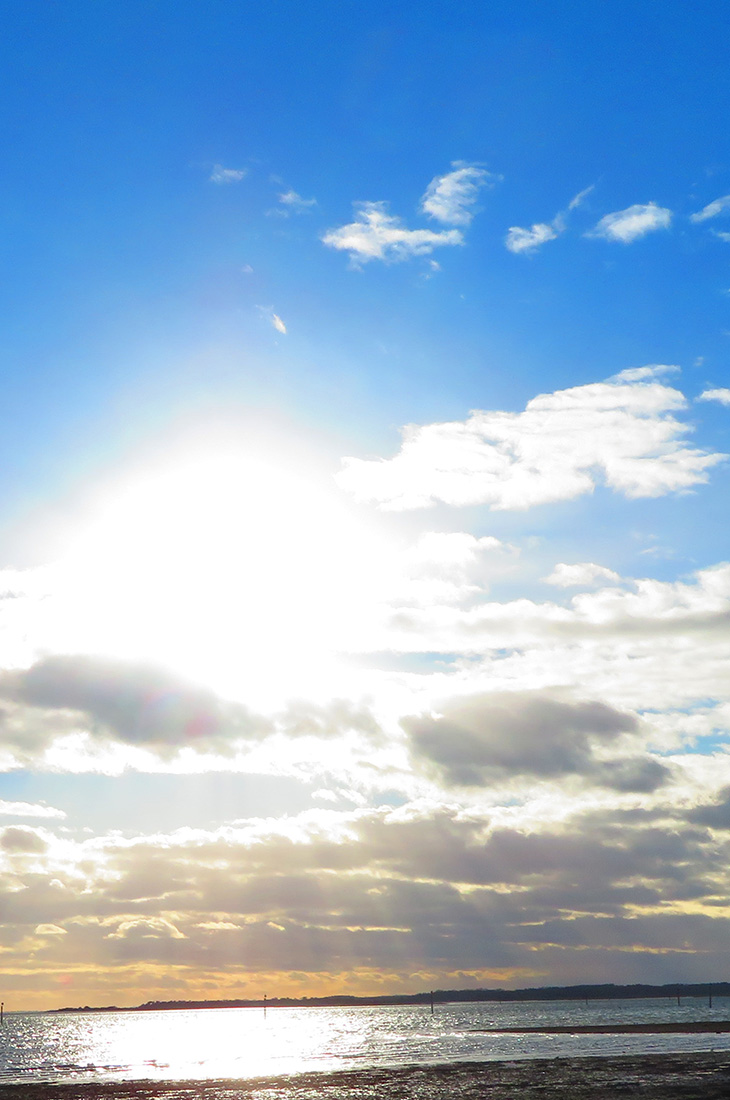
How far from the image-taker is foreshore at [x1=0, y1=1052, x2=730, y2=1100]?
7156 centimetres

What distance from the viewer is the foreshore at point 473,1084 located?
71.6m

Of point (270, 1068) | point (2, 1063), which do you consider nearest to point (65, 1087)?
point (270, 1068)

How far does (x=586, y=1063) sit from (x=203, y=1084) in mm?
38684

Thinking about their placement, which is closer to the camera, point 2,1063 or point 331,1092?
point 331,1092

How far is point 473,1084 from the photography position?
81438mm

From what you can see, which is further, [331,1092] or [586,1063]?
[586,1063]

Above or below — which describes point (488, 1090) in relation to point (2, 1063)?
above

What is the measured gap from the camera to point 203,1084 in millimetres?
91375

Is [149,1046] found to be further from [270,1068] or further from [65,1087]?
[65,1087]

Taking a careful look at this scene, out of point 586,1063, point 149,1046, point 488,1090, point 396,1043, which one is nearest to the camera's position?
point 488,1090

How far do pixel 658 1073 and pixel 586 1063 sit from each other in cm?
1769

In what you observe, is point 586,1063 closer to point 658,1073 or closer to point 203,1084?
point 658,1073

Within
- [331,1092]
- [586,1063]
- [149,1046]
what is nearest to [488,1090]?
[331,1092]

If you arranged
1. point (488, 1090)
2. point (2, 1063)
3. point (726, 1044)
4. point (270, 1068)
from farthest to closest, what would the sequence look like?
point (2, 1063)
point (726, 1044)
point (270, 1068)
point (488, 1090)
